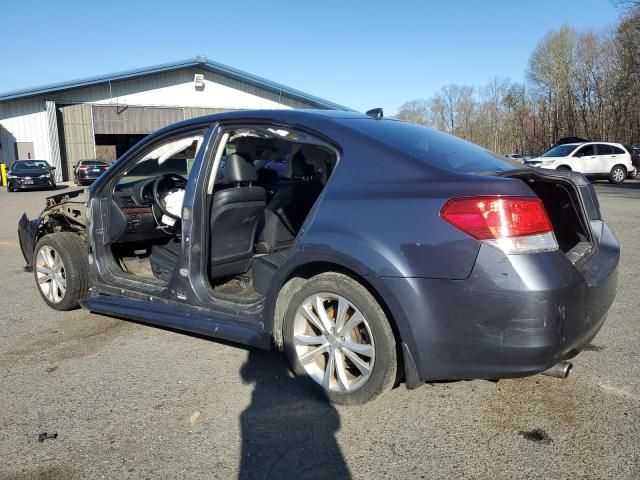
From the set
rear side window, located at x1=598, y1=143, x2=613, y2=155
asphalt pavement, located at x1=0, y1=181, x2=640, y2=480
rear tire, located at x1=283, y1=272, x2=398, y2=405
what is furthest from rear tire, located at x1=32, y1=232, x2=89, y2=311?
rear side window, located at x1=598, y1=143, x2=613, y2=155

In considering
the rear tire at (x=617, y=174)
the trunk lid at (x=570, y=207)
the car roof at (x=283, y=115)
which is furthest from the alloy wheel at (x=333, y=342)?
the rear tire at (x=617, y=174)

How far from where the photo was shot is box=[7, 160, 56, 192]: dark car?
83.4ft

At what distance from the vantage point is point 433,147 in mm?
3096

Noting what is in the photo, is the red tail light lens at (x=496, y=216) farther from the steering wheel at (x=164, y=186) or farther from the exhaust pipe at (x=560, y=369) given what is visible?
the steering wheel at (x=164, y=186)

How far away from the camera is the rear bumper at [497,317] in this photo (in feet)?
7.75

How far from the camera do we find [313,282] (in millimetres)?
2943

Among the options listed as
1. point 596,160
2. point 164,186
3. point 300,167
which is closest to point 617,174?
point 596,160

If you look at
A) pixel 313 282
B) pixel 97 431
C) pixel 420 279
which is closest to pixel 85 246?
pixel 97 431

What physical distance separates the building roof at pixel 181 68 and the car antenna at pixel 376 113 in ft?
85.1

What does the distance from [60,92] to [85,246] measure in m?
31.1

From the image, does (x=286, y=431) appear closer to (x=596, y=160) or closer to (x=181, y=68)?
(x=596, y=160)

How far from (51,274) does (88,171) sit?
83.9 ft

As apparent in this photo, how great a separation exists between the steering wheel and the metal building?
3028cm

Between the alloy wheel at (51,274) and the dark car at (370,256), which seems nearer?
the dark car at (370,256)
